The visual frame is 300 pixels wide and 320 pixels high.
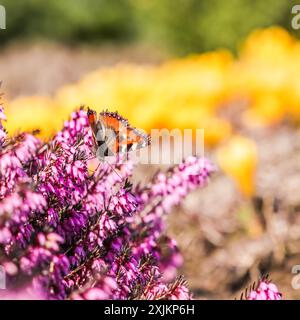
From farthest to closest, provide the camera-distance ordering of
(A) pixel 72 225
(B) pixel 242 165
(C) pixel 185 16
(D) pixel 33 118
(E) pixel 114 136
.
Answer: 1. (C) pixel 185 16
2. (D) pixel 33 118
3. (B) pixel 242 165
4. (E) pixel 114 136
5. (A) pixel 72 225

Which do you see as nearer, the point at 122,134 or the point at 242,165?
the point at 122,134

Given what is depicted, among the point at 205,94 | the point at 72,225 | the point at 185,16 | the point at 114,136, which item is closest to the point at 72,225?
the point at 72,225

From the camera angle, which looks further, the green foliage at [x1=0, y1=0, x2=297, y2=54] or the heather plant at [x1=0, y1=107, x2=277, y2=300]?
the green foliage at [x1=0, y1=0, x2=297, y2=54]

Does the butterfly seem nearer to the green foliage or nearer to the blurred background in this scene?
the blurred background

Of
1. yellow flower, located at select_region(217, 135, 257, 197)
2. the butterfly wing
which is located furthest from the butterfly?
yellow flower, located at select_region(217, 135, 257, 197)

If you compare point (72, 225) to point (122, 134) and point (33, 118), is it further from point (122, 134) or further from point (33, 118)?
point (33, 118)

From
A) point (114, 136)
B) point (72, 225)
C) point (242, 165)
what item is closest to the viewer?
point (72, 225)
